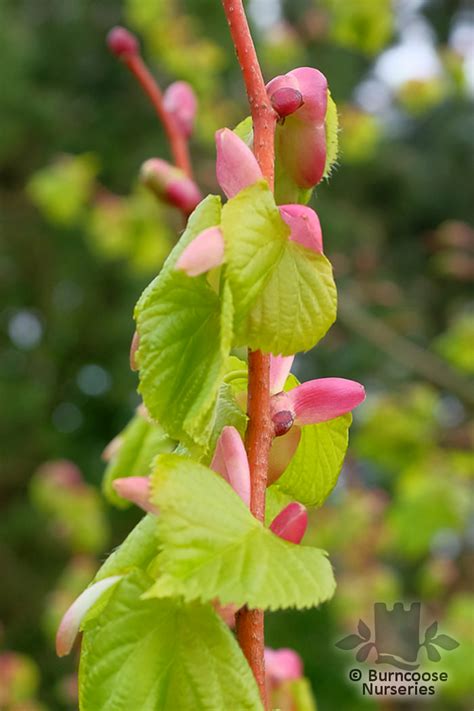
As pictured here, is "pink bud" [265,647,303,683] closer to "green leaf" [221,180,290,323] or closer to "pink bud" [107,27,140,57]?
"green leaf" [221,180,290,323]

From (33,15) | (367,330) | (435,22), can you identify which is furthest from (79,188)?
(435,22)

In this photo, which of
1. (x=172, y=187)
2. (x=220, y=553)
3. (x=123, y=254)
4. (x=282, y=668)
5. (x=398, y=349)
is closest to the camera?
(x=220, y=553)

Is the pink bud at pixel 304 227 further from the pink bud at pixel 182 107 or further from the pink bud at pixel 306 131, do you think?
the pink bud at pixel 182 107

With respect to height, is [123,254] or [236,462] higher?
[236,462]

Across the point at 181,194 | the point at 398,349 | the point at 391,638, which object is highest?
the point at 181,194

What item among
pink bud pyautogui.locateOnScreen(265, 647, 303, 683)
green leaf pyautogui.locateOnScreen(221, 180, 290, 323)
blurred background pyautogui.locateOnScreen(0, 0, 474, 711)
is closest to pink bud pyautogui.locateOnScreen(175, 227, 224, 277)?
green leaf pyautogui.locateOnScreen(221, 180, 290, 323)

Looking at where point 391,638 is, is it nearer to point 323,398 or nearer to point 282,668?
point 282,668

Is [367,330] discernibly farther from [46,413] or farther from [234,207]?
[46,413]

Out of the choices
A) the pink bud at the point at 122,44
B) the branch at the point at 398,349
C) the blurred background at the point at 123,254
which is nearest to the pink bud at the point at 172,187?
the pink bud at the point at 122,44

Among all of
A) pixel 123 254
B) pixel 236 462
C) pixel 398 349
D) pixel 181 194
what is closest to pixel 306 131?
pixel 236 462
